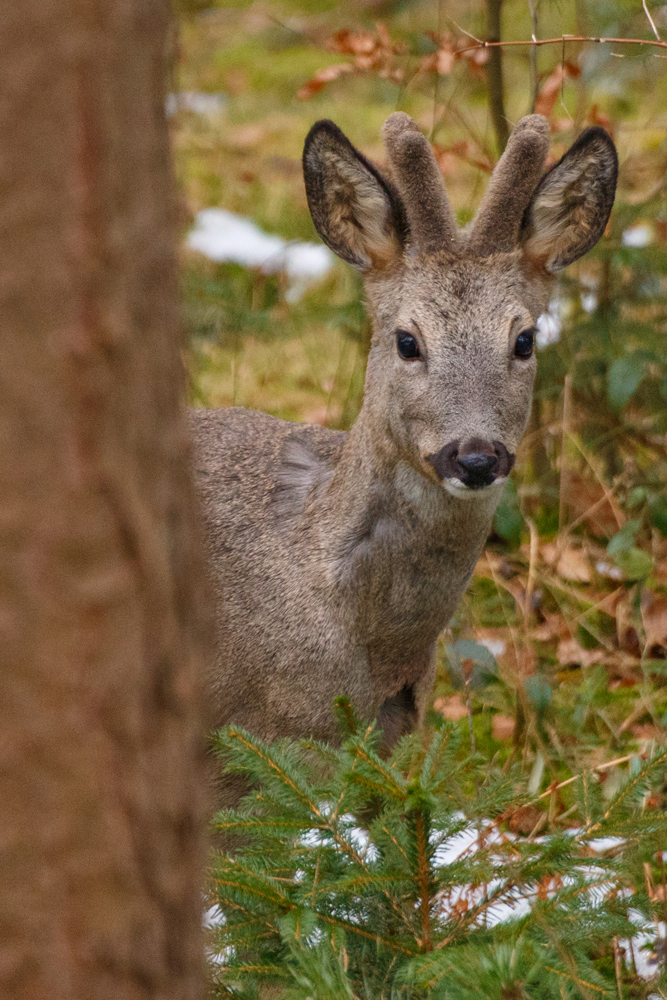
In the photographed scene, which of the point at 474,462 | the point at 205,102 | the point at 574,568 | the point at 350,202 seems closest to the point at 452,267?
the point at 350,202

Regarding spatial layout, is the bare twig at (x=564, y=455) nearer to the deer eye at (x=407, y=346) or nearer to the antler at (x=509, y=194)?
the antler at (x=509, y=194)

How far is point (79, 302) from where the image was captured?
114cm

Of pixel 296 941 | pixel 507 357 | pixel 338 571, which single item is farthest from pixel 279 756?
pixel 507 357

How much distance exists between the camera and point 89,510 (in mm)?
1187

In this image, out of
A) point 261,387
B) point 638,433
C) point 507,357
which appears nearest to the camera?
point 507,357

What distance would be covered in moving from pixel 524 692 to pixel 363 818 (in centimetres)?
107

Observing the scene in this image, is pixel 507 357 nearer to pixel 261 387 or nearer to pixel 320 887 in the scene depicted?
pixel 320 887

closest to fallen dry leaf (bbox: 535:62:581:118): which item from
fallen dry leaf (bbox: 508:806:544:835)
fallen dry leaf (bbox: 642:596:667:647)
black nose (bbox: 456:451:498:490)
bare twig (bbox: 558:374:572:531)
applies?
bare twig (bbox: 558:374:572:531)

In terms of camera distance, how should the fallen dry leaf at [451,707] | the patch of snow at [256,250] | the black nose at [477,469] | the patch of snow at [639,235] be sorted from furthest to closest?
the patch of snow at [256,250] → the patch of snow at [639,235] → the fallen dry leaf at [451,707] → the black nose at [477,469]

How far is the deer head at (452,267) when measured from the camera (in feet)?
9.79

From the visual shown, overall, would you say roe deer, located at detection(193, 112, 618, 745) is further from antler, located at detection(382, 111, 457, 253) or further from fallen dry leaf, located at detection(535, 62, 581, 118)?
fallen dry leaf, located at detection(535, 62, 581, 118)

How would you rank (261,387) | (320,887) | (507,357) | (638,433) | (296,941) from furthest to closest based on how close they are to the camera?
(261,387)
(638,433)
(507,357)
(320,887)
(296,941)

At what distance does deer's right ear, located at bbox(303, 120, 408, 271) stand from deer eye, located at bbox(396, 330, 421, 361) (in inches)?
11.9

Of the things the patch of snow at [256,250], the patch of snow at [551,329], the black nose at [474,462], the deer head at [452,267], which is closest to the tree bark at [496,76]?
the patch of snow at [551,329]
